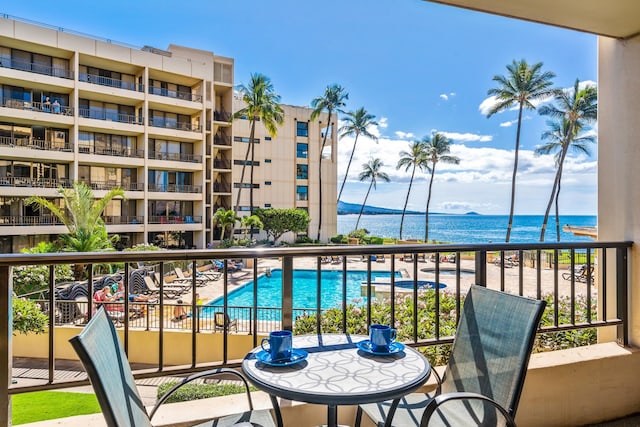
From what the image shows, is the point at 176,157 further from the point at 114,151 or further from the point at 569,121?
the point at 569,121

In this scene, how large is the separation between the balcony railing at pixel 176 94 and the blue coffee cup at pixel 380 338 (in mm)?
21308

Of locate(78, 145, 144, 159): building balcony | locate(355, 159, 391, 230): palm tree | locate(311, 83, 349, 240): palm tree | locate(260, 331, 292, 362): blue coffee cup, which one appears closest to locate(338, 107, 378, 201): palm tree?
locate(311, 83, 349, 240): palm tree

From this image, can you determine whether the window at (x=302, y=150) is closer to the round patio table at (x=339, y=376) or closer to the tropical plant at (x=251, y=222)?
the tropical plant at (x=251, y=222)

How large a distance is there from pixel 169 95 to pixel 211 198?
6167 mm

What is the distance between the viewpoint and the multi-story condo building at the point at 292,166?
2669 centimetres

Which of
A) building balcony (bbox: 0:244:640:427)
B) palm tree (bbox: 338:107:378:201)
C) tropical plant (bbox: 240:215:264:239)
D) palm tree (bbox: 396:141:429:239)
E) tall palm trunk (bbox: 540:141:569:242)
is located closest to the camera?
building balcony (bbox: 0:244:640:427)

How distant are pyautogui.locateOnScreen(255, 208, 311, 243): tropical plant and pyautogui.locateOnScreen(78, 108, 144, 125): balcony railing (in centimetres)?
954

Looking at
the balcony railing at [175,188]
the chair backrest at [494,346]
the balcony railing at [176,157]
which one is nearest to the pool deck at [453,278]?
the balcony railing at [175,188]

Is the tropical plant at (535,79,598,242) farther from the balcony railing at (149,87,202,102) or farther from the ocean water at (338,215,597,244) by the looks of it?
the ocean water at (338,215,597,244)

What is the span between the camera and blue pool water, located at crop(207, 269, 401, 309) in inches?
548

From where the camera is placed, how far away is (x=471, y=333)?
177 cm

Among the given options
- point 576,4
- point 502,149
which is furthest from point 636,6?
point 502,149

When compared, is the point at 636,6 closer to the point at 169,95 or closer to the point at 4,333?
the point at 4,333

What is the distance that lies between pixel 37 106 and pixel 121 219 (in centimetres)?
609
